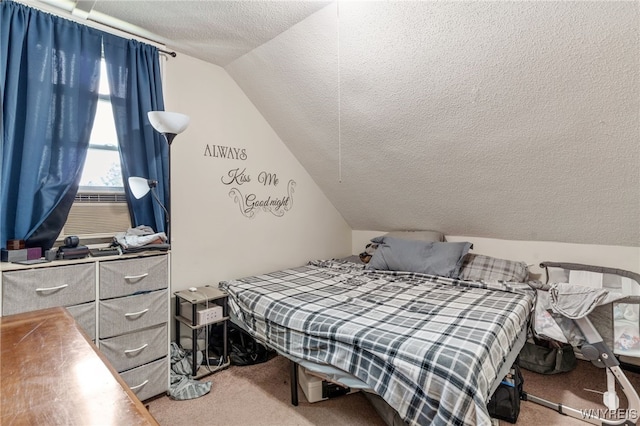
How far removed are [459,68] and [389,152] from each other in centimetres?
95

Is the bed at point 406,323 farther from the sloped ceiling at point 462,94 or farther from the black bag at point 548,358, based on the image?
the sloped ceiling at point 462,94

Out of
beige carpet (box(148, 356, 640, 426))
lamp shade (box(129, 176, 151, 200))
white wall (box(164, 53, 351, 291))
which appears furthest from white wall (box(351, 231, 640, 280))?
lamp shade (box(129, 176, 151, 200))

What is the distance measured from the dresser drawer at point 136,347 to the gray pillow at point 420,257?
189 cm

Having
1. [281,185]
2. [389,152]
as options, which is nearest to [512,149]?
[389,152]

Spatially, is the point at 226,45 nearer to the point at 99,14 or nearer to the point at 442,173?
the point at 99,14

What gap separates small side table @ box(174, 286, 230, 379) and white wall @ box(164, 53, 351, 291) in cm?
16

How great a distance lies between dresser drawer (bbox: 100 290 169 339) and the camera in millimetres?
1914

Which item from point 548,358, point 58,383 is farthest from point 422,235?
point 58,383

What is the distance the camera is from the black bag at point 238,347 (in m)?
2.62

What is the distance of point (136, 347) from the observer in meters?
2.04

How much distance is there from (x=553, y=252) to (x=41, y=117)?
381cm

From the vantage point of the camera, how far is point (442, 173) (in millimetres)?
2822

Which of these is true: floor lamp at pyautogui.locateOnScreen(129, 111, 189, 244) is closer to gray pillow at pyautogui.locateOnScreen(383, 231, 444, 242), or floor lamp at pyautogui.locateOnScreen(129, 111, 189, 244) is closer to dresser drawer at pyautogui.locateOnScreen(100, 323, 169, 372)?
dresser drawer at pyautogui.locateOnScreen(100, 323, 169, 372)

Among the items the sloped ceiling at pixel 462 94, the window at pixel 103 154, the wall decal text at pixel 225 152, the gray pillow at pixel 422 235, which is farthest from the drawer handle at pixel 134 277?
the gray pillow at pixel 422 235
